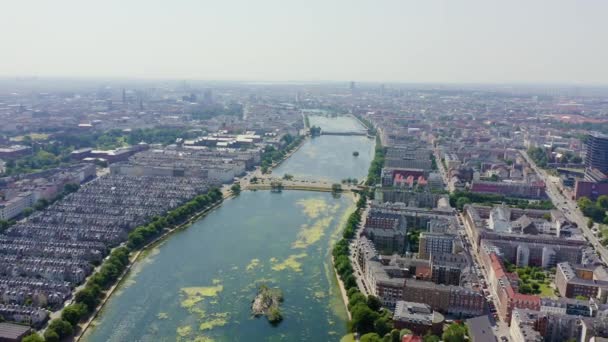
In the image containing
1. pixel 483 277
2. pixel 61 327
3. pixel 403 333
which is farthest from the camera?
pixel 483 277

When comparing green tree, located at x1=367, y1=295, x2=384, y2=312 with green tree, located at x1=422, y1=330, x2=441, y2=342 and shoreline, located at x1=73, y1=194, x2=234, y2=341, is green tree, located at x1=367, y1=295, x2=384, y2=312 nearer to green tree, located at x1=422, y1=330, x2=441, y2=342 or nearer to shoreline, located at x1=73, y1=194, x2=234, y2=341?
green tree, located at x1=422, y1=330, x2=441, y2=342

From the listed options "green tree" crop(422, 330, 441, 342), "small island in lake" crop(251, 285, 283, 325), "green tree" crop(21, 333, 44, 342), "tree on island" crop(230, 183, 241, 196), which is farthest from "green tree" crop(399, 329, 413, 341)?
"tree on island" crop(230, 183, 241, 196)

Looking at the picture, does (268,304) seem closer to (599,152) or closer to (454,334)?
(454,334)

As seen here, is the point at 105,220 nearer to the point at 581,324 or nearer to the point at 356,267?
the point at 356,267

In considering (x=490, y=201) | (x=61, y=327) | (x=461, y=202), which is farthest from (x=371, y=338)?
(x=490, y=201)

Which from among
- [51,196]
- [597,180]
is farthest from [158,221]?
[597,180]
